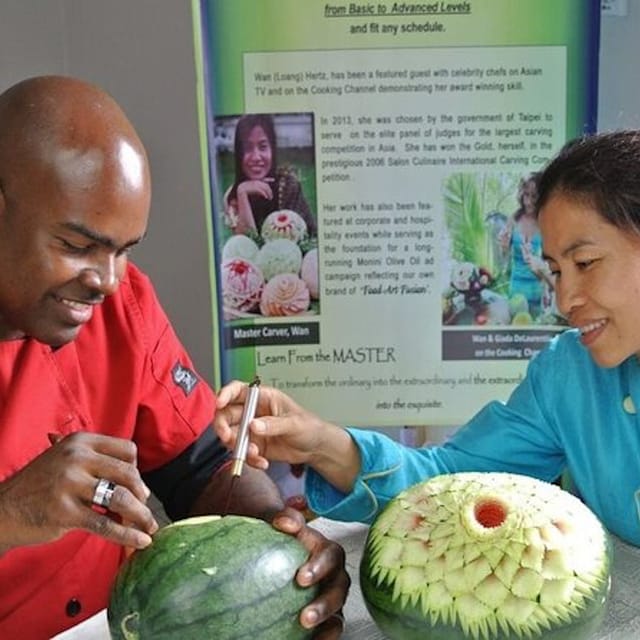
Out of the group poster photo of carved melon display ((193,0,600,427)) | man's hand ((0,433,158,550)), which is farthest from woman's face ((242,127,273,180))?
man's hand ((0,433,158,550))

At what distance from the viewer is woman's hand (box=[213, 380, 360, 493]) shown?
4.08 ft

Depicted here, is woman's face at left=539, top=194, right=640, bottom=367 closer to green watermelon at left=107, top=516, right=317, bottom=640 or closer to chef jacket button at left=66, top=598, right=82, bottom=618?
green watermelon at left=107, top=516, right=317, bottom=640

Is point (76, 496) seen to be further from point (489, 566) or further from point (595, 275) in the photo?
point (595, 275)

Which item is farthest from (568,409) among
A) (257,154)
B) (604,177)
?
(257,154)

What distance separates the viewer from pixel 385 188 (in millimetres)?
2041

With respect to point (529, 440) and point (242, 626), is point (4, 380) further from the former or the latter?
point (529, 440)

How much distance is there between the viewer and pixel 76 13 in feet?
8.70

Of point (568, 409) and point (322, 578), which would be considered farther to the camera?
point (568, 409)

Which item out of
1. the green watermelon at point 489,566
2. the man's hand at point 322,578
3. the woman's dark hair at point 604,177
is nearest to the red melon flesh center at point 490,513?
the green watermelon at point 489,566

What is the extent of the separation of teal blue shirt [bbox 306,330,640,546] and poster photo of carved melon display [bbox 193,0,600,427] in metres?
0.65

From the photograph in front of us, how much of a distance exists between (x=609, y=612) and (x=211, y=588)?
0.47m

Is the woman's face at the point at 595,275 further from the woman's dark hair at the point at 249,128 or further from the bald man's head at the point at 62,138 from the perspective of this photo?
the woman's dark hair at the point at 249,128

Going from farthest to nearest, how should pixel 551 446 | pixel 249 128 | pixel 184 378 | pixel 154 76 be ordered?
pixel 154 76
pixel 249 128
pixel 184 378
pixel 551 446

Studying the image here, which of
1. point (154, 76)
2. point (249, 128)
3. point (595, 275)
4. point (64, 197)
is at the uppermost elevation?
point (154, 76)
